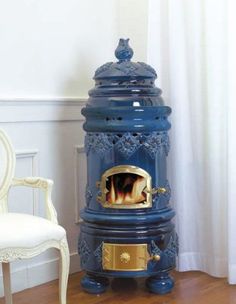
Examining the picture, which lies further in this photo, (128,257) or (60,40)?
(60,40)

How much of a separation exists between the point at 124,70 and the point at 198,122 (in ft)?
1.90

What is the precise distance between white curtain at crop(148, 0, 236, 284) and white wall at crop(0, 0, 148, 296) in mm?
321

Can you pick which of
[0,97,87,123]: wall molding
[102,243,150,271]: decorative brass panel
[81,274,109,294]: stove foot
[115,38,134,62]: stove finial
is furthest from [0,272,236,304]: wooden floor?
[115,38,134,62]: stove finial

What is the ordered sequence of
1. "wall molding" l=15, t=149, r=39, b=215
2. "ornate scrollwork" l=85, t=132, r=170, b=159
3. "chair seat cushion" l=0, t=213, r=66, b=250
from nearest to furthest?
"chair seat cushion" l=0, t=213, r=66, b=250
"ornate scrollwork" l=85, t=132, r=170, b=159
"wall molding" l=15, t=149, r=39, b=215

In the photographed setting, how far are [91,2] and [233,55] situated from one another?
0.90 m

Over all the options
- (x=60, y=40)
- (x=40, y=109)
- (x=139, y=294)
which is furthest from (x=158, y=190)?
(x=60, y=40)

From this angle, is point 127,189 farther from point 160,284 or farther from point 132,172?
point 160,284

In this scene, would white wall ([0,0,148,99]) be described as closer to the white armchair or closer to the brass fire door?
the white armchair

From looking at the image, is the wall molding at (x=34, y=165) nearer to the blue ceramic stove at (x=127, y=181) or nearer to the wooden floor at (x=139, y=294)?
the blue ceramic stove at (x=127, y=181)

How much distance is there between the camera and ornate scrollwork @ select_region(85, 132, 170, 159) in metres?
2.42

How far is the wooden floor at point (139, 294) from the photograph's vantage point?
8.05 ft

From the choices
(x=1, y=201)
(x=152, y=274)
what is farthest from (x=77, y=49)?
(x=152, y=274)

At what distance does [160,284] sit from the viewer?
2.53 metres

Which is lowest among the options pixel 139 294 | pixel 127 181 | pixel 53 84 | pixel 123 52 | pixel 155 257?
pixel 139 294
